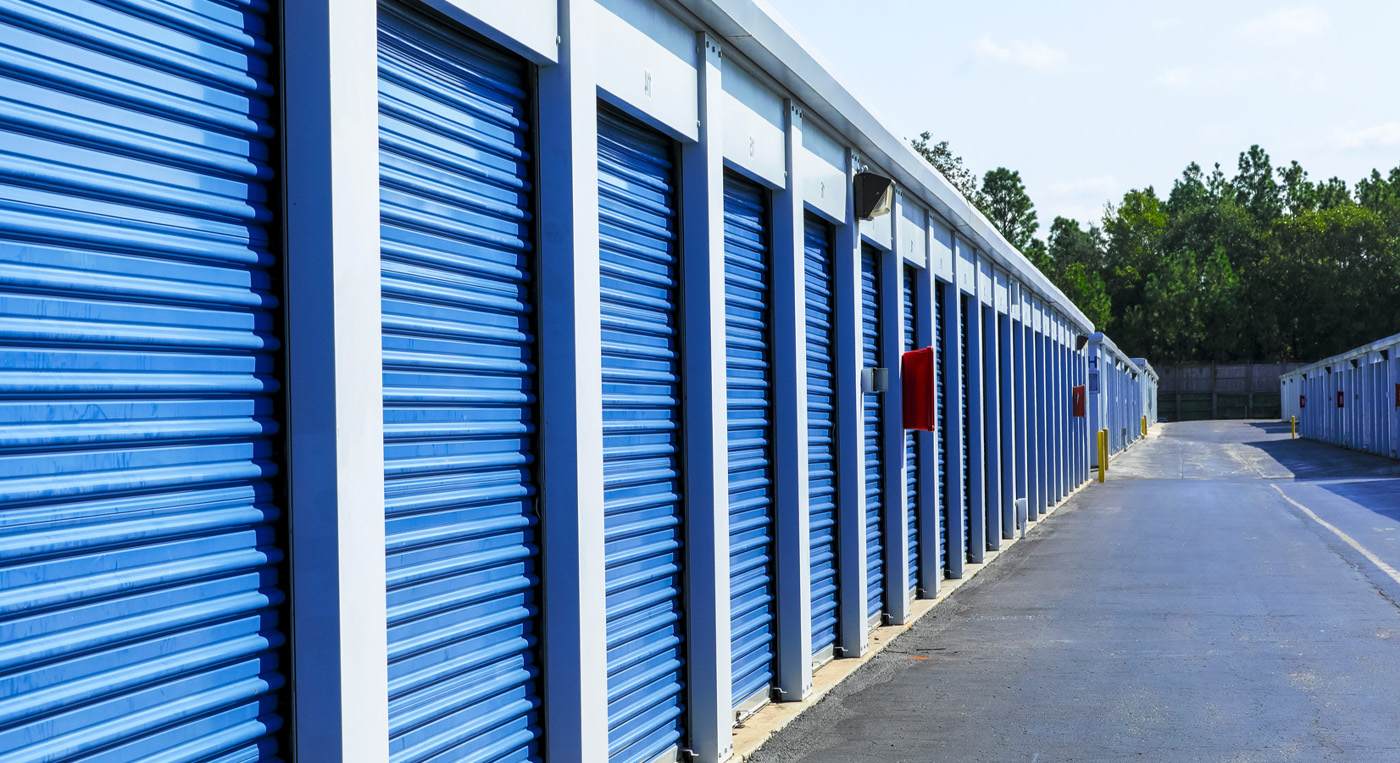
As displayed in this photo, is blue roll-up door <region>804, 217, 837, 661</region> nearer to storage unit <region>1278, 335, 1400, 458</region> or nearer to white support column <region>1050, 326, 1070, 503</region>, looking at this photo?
white support column <region>1050, 326, 1070, 503</region>

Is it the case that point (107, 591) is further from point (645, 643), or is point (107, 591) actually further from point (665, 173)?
point (665, 173)

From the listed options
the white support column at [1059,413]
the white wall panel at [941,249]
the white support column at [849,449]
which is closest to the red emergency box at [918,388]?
the white support column at [849,449]

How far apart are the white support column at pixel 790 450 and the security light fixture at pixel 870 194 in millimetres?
1779

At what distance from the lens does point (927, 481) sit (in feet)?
44.1

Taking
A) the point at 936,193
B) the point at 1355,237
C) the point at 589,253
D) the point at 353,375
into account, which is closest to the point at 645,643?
the point at 589,253

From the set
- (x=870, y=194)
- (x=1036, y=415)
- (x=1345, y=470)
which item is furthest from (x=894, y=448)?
(x=1345, y=470)

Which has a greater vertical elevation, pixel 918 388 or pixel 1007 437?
pixel 918 388

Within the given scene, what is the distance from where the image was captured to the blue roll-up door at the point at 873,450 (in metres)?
11.4

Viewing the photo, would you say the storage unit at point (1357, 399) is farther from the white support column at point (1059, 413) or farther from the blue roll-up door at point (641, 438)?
the blue roll-up door at point (641, 438)

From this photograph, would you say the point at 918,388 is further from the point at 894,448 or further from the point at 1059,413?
the point at 1059,413

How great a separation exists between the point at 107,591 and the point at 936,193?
11158mm

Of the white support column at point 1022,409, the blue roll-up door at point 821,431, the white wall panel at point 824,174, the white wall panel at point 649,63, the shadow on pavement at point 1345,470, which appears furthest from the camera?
the shadow on pavement at point 1345,470

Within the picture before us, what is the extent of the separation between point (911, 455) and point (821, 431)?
339 centimetres

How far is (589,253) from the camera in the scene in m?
5.51
